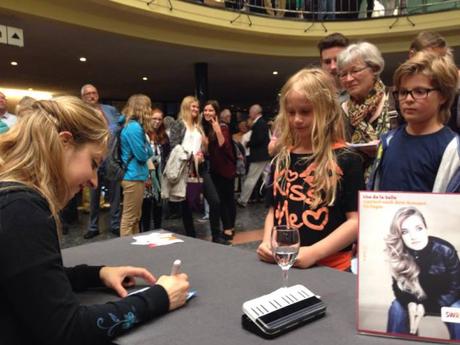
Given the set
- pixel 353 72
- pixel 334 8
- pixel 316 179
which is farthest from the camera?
pixel 334 8

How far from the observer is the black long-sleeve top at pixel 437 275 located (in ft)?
2.74

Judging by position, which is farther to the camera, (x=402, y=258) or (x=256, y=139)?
(x=256, y=139)

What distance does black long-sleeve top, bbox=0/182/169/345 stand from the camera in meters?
0.83

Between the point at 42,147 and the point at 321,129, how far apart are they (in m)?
0.93

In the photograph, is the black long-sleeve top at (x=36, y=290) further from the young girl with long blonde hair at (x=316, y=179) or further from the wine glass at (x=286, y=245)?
the young girl with long blonde hair at (x=316, y=179)

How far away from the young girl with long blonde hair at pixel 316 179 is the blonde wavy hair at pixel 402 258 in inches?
16.8

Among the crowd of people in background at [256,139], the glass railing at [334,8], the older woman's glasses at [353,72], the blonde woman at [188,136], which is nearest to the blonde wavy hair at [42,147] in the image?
the crowd of people in background at [256,139]

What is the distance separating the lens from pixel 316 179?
1.42m

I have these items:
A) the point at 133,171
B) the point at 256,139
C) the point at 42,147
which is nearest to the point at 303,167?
the point at 42,147

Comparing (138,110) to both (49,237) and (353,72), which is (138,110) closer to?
(353,72)

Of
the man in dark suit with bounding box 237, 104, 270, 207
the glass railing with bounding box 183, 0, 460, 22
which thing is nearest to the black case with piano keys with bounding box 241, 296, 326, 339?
the man in dark suit with bounding box 237, 104, 270, 207

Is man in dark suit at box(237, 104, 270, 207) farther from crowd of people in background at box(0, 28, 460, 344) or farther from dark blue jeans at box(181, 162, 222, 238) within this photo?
crowd of people in background at box(0, 28, 460, 344)

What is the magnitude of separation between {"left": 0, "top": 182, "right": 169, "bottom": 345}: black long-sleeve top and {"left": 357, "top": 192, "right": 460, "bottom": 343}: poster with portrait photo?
0.56 metres

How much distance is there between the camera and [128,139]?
386cm
